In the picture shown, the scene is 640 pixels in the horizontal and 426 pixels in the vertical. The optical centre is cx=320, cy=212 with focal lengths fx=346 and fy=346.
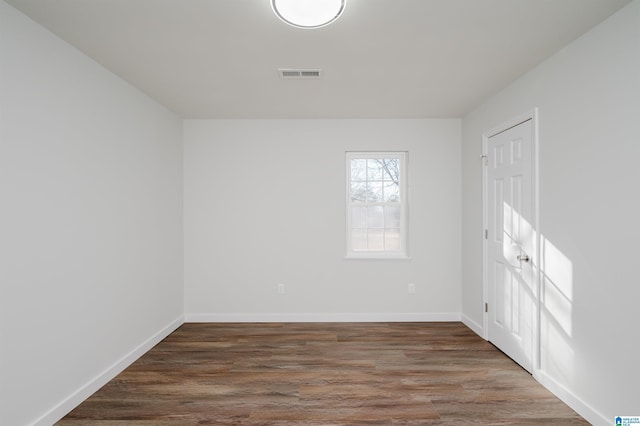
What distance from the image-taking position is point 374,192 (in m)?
4.62

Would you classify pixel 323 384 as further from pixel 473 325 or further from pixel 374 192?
pixel 374 192

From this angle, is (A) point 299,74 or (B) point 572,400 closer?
(B) point 572,400

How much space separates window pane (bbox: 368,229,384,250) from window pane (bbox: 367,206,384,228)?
80mm

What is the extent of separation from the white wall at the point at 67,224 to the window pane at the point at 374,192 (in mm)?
2606

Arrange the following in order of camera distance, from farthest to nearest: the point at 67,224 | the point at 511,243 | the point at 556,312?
the point at 511,243
the point at 556,312
the point at 67,224

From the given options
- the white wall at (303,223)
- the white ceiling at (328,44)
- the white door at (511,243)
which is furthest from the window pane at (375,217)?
the white ceiling at (328,44)

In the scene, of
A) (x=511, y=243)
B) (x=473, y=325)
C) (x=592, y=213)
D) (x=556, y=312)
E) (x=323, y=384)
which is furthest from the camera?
(x=473, y=325)

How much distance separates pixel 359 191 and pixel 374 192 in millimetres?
202

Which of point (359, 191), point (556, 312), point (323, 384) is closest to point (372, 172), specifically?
point (359, 191)

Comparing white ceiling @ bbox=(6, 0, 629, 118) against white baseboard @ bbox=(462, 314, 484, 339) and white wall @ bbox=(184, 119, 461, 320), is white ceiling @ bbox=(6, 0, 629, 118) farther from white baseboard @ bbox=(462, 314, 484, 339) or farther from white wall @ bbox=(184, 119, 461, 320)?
white baseboard @ bbox=(462, 314, 484, 339)

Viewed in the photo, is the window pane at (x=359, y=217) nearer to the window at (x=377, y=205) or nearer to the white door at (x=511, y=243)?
the window at (x=377, y=205)

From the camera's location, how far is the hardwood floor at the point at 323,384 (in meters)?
2.37

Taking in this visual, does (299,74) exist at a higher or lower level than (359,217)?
higher

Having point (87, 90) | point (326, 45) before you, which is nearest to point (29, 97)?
point (87, 90)
